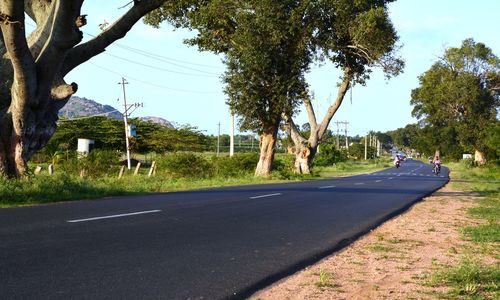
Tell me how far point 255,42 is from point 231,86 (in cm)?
402

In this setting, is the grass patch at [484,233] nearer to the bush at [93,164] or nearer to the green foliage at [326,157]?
the bush at [93,164]

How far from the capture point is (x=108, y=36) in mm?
15672

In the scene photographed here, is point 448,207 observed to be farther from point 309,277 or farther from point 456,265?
point 309,277

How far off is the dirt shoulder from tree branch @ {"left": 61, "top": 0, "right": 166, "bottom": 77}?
28.4 ft

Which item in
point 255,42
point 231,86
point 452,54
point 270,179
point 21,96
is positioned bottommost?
point 270,179

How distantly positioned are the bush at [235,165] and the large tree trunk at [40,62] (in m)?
23.9

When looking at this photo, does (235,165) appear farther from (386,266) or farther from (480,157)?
(480,157)

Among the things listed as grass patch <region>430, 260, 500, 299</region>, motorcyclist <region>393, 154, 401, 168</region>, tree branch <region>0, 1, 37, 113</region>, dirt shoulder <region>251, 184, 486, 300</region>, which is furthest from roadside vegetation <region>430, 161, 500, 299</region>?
motorcyclist <region>393, 154, 401, 168</region>

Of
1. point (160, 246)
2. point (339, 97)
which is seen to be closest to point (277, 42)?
point (339, 97)

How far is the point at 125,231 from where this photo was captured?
29.2ft

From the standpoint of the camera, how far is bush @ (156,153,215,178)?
124 ft

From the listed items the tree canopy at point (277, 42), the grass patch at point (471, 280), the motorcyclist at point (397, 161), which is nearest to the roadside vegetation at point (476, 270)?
the grass patch at point (471, 280)

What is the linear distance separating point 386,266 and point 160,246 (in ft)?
10.3

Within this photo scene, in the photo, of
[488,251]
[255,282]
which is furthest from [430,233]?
[255,282]
